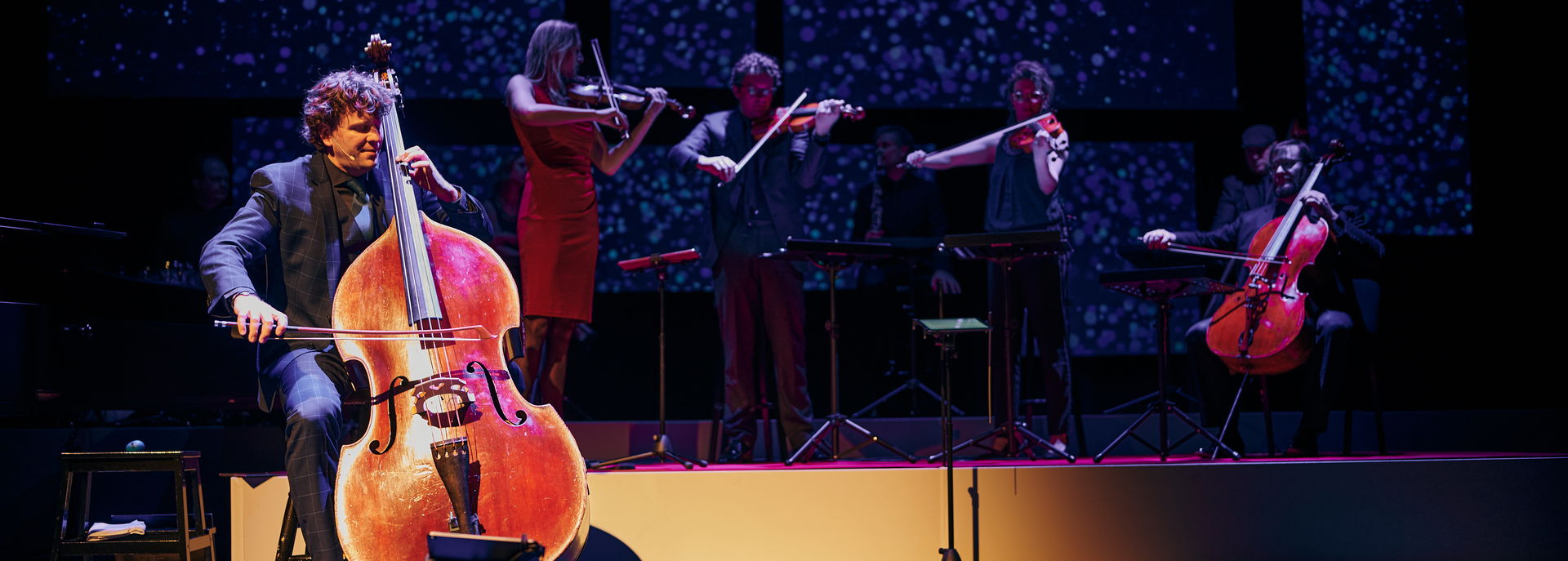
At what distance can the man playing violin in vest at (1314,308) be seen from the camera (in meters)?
4.27

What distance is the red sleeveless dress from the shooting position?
3.79 metres

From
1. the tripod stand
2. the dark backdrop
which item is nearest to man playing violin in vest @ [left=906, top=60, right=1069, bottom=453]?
the tripod stand

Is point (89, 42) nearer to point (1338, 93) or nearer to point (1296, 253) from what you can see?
point (1296, 253)

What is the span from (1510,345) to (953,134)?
10.6 feet

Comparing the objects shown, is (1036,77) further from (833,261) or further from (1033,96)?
(833,261)

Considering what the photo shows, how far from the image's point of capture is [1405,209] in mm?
6176

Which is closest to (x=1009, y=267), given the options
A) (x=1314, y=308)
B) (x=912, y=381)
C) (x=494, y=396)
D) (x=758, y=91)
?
(x=758, y=91)

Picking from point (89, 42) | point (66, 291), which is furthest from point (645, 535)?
point (89, 42)

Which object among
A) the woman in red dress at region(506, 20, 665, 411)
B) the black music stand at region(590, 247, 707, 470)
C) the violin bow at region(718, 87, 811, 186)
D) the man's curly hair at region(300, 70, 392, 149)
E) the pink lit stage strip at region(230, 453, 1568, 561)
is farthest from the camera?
the violin bow at region(718, 87, 811, 186)

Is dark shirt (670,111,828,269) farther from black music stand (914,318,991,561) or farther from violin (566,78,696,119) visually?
black music stand (914,318,991,561)

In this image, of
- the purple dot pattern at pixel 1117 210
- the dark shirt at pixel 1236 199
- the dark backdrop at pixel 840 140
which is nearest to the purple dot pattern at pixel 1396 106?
the dark backdrop at pixel 840 140

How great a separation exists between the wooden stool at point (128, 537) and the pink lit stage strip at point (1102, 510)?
0.56ft

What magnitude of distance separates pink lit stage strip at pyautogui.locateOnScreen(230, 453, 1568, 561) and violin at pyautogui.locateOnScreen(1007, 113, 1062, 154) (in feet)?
4.26

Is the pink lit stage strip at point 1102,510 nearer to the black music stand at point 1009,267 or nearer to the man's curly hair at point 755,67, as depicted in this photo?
the black music stand at point 1009,267
